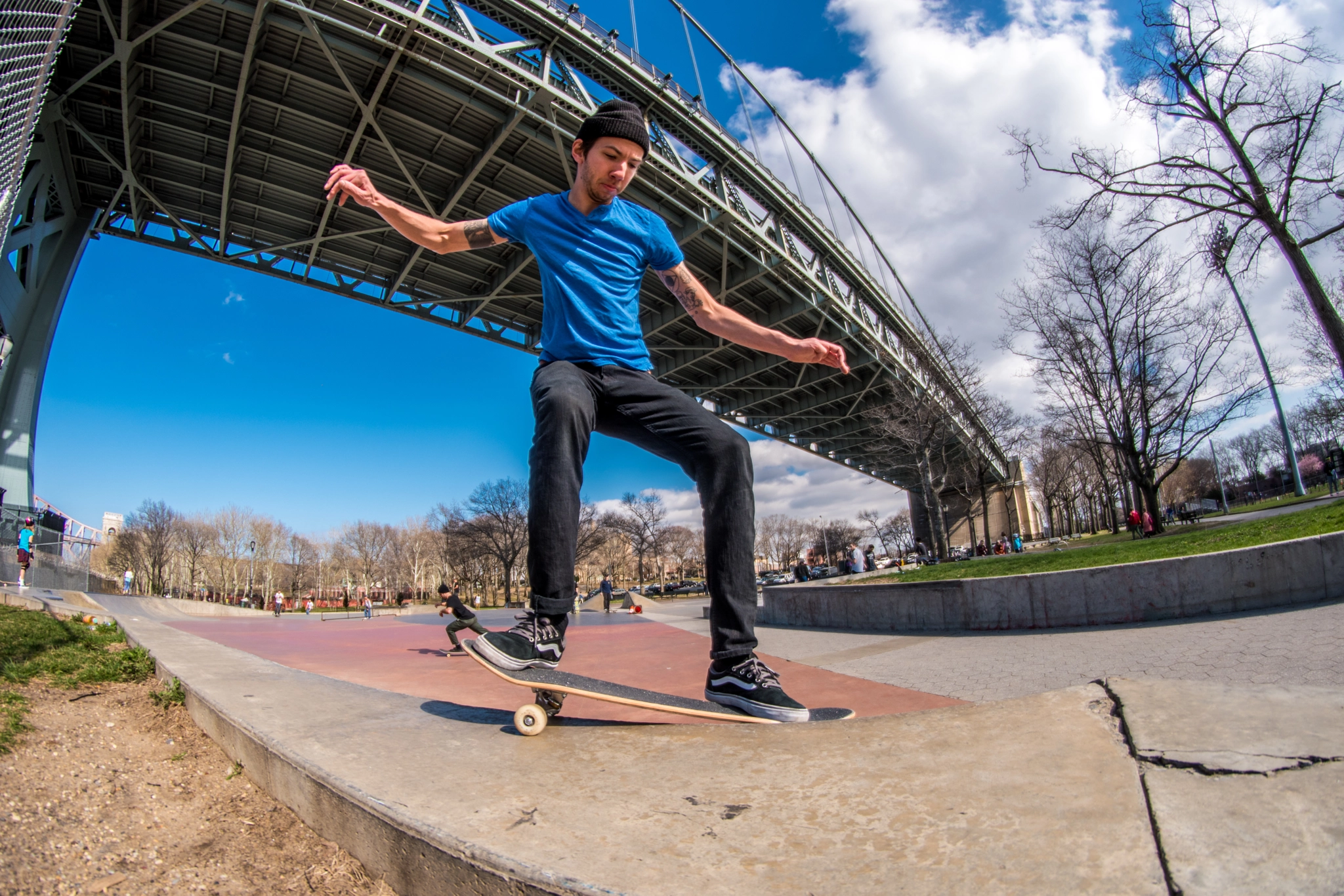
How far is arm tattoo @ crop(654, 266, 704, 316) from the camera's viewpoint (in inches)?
96.5

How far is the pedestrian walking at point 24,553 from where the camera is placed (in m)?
14.3

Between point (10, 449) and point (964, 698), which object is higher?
point (10, 449)

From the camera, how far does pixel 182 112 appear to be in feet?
48.5

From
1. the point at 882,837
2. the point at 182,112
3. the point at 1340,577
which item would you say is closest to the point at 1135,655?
the point at 1340,577

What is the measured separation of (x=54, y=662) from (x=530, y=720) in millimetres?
3225

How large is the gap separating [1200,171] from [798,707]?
14255 millimetres

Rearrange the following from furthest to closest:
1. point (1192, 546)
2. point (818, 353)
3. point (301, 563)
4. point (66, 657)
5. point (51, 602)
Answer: point (301, 563), point (51, 602), point (1192, 546), point (66, 657), point (818, 353)

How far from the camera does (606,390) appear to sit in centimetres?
202

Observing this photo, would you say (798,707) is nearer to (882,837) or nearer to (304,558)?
(882,837)

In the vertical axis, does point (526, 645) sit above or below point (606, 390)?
below

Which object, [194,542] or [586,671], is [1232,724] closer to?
[586,671]

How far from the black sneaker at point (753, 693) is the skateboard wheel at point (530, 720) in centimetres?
53

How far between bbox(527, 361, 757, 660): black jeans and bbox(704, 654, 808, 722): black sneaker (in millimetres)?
61

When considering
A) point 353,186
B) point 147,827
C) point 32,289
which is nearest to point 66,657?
point 147,827
